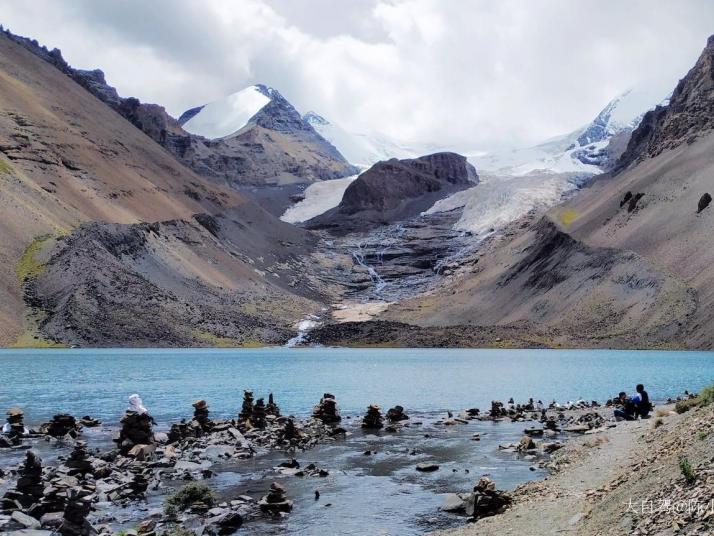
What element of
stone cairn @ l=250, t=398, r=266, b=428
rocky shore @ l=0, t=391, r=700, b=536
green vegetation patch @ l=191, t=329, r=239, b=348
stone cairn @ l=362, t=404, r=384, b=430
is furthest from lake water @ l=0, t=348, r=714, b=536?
stone cairn @ l=250, t=398, r=266, b=428

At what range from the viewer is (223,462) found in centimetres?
3819

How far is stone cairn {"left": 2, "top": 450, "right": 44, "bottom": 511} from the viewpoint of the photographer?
27.1 m

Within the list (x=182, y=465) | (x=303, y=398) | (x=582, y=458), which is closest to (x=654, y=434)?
(x=582, y=458)

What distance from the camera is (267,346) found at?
617 feet

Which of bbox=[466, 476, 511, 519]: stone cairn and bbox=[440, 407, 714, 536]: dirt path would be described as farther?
bbox=[466, 476, 511, 519]: stone cairn

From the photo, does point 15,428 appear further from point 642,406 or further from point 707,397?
point 707,397

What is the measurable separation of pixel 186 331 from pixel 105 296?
19.5m

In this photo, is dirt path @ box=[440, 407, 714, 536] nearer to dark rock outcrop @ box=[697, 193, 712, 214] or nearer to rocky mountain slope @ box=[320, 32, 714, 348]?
rocky mountain slope @ box=[320, 32, 714, 348]

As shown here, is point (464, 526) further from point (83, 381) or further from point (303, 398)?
point (83, 381)

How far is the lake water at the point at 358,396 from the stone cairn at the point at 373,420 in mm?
1653

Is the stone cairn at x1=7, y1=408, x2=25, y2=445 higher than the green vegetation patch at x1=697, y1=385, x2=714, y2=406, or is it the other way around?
the green vegetation patch at x1=697, y1=385, x2=714, y2=406

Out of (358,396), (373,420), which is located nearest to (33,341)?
(358,396)

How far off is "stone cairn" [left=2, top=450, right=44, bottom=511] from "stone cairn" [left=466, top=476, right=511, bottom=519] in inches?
600

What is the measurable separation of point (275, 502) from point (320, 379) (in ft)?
231
